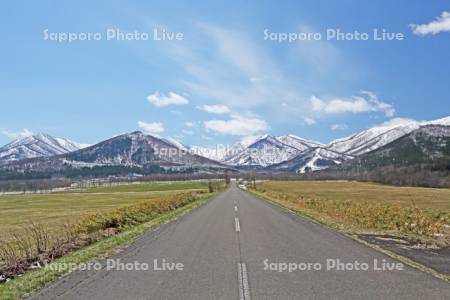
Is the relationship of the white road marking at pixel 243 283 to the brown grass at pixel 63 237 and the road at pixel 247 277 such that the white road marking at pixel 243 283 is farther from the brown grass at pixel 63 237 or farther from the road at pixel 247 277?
the brown grass at pixel 63 237

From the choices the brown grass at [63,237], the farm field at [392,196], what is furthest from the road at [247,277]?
the farm field at [392,196]

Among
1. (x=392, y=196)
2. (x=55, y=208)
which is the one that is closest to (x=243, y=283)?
(x=55, y=208)

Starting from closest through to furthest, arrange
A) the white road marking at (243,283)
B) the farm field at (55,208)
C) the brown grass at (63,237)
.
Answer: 1. the white road marking at (243,283)
2. the brown grass at (63,237)
3. the farm field at (55,208)

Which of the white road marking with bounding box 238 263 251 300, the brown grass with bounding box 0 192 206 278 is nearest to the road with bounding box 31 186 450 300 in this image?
the white road marking with bounding box 238 263 251 300

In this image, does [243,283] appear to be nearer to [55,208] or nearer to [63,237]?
[63,237]

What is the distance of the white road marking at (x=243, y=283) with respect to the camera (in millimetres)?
6944

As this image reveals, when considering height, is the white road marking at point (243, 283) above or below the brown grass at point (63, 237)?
above

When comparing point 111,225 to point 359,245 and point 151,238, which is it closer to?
point 151,238

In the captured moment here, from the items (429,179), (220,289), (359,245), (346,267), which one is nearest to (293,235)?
(359,245)

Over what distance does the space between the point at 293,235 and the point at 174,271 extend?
752 cm

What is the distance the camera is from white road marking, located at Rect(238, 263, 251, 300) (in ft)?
22.8

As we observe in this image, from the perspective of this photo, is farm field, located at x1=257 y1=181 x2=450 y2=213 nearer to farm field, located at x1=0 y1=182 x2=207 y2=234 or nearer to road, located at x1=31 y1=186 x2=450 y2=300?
road, located at x1=31 y1=186 x2=450 y2=300

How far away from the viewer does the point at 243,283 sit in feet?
26.0

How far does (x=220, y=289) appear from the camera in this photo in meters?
7.48
